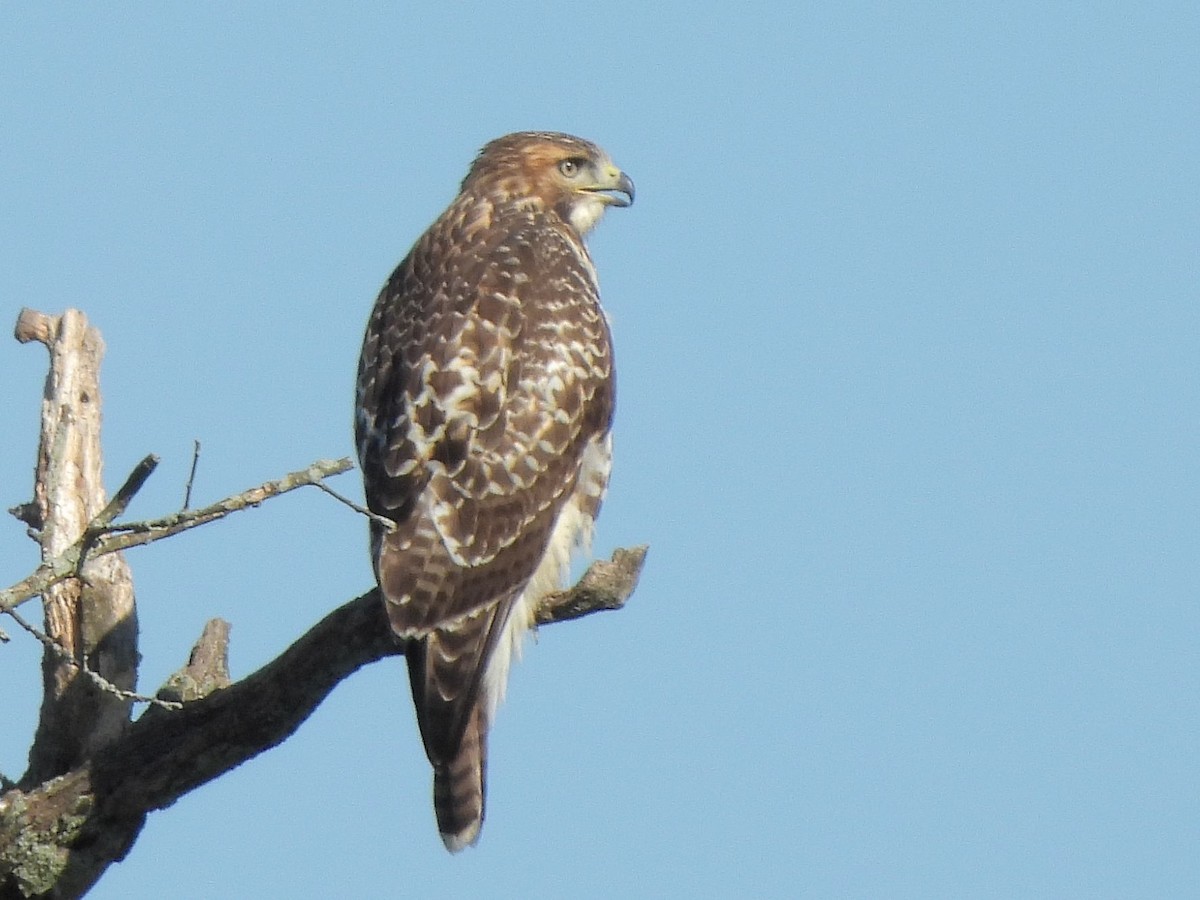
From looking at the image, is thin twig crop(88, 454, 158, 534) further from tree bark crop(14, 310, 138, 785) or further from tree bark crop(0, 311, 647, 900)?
tree bark crop(14, 310, 138, 785)

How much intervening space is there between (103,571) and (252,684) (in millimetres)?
1044

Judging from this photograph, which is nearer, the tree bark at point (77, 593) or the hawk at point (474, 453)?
the hawk at point (474, 453)

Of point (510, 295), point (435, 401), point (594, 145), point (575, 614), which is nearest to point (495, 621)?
point (575, 614)

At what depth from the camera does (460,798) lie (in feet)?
21.9

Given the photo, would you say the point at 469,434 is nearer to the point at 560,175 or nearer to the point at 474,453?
the point at 474,453

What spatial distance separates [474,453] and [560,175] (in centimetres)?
210

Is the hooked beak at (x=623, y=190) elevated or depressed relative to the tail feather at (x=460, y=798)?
elevated

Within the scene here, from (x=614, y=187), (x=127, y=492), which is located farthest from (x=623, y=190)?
(x=127, y=492)

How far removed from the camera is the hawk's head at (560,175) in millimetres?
8477

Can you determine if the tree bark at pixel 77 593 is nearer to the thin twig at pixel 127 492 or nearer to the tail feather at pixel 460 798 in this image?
the tail feather at pixel 460 798

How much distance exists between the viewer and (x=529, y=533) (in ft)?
22.6

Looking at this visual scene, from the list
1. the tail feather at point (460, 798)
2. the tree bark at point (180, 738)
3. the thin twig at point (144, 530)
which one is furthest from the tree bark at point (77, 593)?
the thin twig at point (144, 530)

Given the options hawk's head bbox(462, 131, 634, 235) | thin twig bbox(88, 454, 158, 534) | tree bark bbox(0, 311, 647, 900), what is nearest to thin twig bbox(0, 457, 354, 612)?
thin twig bbox(88, 454, 158, 534)

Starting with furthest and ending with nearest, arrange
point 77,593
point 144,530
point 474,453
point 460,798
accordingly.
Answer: point 77,593
point 474,453
point 460,798
point 144,530
